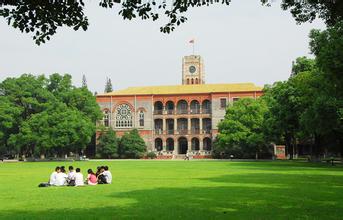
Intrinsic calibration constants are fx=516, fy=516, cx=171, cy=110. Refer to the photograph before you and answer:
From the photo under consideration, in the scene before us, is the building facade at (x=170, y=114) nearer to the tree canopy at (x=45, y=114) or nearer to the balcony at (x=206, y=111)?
the balcony at (x=206, y=111)

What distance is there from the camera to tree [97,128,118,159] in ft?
266

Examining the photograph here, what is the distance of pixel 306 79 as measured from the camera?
137ft

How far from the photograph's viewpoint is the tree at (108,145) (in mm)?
81000

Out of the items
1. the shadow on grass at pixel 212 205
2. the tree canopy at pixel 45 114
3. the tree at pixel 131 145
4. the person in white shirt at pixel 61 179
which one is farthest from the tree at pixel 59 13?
the tree at pixel 131 145

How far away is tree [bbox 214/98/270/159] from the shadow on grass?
49460 mm

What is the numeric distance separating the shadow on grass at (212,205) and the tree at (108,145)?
208ft

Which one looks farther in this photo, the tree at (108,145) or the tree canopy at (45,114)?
the tree at (108,145)

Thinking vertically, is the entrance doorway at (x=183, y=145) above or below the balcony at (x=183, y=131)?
below

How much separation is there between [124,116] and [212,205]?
74.1m

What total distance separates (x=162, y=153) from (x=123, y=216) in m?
73.2

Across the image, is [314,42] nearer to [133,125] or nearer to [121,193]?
[121,193]

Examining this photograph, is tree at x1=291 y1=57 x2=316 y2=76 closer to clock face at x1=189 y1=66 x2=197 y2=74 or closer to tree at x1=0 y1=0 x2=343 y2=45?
tree at x1=0 y1=0 x2=343 y2=45

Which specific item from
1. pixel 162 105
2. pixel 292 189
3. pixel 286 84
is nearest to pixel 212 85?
pixel 162 105

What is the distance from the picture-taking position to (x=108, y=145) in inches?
3187
